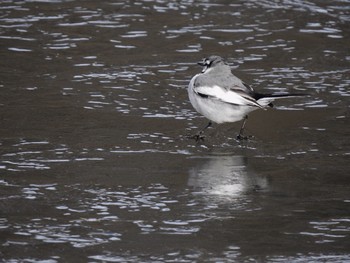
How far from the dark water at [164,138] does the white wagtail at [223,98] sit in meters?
0.31

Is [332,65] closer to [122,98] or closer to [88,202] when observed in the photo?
[122,98]

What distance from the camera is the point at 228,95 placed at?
10141 mm

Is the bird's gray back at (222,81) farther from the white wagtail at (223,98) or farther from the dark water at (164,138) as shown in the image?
the dark water at (164,138)

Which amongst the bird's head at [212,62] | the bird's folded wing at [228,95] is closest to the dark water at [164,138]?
the bird's folded wing at [228,95]

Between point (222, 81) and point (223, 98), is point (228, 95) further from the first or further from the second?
point (222, 81)

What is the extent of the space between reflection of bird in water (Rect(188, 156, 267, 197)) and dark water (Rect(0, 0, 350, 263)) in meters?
0.03

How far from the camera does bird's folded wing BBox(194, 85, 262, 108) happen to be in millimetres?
9969

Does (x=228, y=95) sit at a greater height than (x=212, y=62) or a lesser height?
lesser

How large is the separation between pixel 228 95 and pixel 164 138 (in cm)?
81

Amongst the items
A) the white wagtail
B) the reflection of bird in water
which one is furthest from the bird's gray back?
the reflection of bird in water

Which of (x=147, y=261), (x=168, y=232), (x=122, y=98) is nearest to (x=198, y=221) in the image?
(x=168, y=232)

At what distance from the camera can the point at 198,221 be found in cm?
761

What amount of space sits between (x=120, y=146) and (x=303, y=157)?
184 cm

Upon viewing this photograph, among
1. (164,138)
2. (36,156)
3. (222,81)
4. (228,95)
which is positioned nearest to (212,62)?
(222,81)
